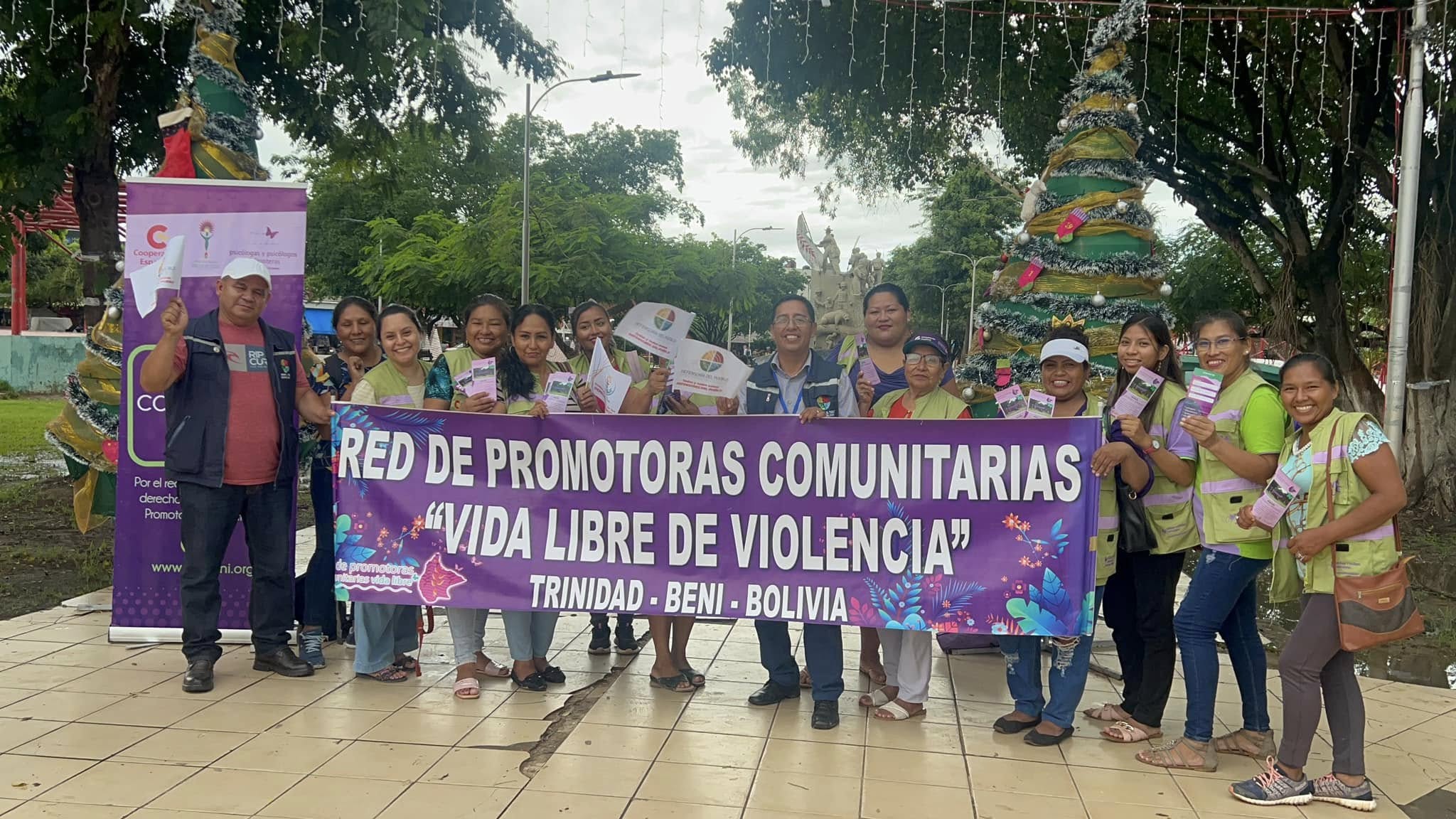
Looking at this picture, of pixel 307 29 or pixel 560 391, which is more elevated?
pixel 307 29

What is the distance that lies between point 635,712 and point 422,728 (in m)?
0.92

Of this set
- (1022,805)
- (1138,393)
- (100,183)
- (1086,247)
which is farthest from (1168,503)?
(100,183)

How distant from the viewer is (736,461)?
179 inches

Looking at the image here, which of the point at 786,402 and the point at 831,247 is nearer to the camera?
the point at 786,402

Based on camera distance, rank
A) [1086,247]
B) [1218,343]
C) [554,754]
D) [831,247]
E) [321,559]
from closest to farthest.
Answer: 1. [1218,343]
2. [554,754]
3. [321,559]
4. [1086,247]
5. [831,247]

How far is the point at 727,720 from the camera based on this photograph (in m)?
4.51

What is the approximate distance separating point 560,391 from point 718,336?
124ft

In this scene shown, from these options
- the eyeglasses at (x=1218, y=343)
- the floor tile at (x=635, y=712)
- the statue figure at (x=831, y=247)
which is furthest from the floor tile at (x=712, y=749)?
the statue figure at (x=831, y=247)

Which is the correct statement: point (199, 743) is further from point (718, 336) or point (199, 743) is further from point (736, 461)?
point (718, 336)

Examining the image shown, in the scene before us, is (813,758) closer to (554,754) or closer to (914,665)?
(914,665)

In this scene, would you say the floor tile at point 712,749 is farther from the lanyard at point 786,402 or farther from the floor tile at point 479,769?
the lanyard at point 786,402

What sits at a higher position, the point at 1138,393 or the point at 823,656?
the point at 1138,393

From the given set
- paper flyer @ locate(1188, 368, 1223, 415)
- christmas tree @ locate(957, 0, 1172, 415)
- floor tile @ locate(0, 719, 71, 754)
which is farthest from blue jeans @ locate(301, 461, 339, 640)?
paper flyer @ locate(1188, 368, 1223, 415)

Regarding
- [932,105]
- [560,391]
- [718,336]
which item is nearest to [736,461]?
[560,391]
